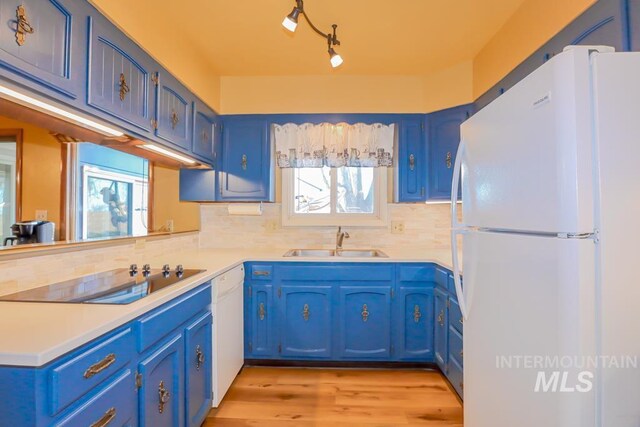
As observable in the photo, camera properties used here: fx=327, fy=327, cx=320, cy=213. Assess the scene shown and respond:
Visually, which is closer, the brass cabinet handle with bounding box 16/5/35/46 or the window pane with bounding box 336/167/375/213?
the brass cabinet handle with bounding box 16/5/35/46

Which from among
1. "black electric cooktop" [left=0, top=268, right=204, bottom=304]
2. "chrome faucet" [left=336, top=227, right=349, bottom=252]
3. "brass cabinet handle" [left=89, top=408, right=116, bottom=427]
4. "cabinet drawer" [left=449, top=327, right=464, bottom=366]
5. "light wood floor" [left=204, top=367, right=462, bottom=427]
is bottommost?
"light wood floor" [left=204, top=367, right=462, bottom=427]

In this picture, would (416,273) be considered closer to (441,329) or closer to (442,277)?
(442,277)

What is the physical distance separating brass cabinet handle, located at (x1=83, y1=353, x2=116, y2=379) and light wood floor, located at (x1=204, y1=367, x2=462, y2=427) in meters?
1.10

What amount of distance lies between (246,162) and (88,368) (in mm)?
2040

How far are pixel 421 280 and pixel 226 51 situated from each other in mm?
2208

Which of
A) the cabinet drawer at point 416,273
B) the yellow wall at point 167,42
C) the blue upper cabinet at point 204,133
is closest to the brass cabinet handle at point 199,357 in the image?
the blue upper cabinet at point 204,133

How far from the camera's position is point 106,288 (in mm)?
1403

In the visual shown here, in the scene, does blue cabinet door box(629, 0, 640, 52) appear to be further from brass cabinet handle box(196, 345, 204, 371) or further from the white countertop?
brass cabinet handle box(196, 345, 204, 371)

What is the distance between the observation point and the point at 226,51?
2.39m

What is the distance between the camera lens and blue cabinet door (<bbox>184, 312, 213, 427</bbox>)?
5.02 feet

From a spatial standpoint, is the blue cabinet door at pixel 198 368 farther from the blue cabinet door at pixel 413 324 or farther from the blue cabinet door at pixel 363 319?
the blue cabinet door at pixel 413 324

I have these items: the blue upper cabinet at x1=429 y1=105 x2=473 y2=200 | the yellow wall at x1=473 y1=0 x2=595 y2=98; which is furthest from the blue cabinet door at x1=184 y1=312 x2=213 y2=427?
the yellow wall at x1=473 y1=0 x2=595 y2=98

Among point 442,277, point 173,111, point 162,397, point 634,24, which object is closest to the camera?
point 634,24

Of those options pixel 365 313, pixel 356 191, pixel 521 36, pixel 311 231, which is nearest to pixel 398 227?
pixel 356 191
